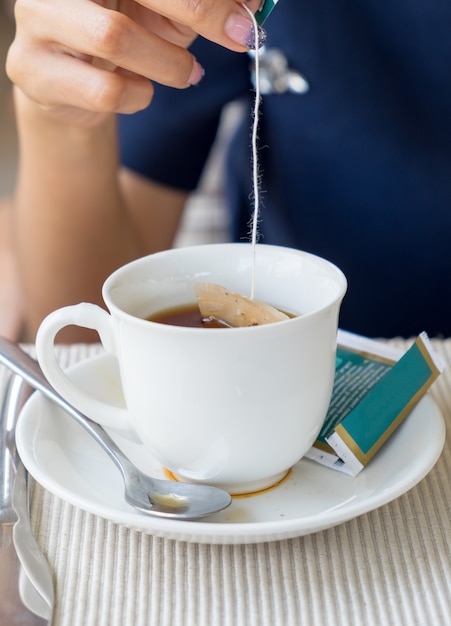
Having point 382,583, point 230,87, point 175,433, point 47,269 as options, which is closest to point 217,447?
point 175,433

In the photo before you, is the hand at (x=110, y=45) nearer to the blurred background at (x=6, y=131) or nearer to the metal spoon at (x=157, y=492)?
the metal spoon at (x=157, y=492)

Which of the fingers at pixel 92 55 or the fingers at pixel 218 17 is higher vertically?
the fingers at pixel 218 17

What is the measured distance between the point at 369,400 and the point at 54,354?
0.74 feet

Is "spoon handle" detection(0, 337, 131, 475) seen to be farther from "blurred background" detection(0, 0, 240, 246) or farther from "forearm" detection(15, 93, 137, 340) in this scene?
"blurred background" detection(0, 0, 240, 246)

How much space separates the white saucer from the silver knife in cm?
2

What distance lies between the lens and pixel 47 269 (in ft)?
3.47

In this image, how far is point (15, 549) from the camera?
45cm

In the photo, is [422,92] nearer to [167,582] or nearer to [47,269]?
[47,269]

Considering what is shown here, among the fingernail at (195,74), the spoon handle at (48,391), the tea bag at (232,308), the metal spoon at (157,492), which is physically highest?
the fingernail at (195,74)

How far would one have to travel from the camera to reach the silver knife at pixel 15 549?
0.41 m

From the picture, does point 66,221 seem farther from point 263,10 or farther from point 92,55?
point 263,10

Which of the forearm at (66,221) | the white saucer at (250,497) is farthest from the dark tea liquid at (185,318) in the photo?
the forearm at (66,221)

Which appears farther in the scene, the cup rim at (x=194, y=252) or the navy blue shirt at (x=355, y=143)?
the navy blue shirt at (x=355, y=143)

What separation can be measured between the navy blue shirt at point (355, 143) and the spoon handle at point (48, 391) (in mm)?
612
